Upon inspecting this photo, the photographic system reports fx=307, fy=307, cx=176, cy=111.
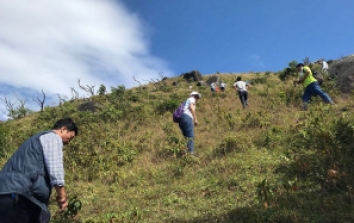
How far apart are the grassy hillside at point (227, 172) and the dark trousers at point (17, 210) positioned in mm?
863

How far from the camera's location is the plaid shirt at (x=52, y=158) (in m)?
2.71

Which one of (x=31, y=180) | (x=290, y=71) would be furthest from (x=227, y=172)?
(x=290, y=71)

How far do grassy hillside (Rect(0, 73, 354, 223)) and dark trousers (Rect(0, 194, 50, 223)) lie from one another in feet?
2.83

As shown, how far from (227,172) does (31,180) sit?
11.4ft

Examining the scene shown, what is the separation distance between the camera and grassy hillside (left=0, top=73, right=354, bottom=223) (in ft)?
11.3

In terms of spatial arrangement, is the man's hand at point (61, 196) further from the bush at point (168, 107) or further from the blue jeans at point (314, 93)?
the bush at point (168, 107)

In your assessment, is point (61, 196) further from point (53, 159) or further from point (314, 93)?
point (314, 93)

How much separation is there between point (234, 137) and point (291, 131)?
124 cm

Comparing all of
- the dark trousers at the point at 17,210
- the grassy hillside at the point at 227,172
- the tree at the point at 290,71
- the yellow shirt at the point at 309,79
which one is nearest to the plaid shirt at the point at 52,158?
the dark trousers at the point at 17,210

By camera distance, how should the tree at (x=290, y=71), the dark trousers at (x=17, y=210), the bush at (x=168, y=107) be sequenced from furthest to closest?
the tree at (x=290, y=71) → the bush at (x=168, y=107) → the dark trousers at (x=17, y=210)

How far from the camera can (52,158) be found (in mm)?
2729

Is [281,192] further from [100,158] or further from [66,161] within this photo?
[66,161]

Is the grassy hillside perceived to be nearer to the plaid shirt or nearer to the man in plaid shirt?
the man in plaid shirt

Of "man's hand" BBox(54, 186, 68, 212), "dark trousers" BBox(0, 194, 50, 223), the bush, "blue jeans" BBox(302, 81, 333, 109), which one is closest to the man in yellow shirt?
"blue jeans" BBox(302, 81, 333, 109)
